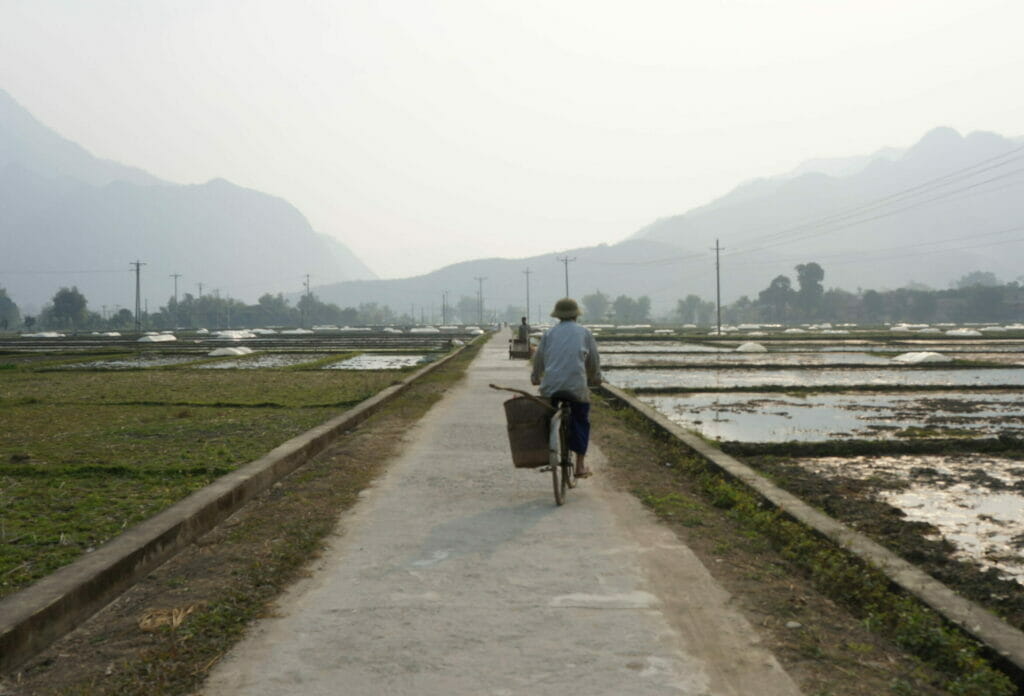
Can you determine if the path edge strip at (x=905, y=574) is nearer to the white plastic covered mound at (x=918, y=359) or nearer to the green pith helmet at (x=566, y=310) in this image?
the green pith helmet at (x=566, y=310)

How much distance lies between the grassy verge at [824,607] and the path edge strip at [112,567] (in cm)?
385

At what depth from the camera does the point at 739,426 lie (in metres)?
14.1

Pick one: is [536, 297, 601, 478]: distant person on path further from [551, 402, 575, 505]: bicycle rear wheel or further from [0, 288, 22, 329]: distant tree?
[0, 288, 22, 329]: distant tree

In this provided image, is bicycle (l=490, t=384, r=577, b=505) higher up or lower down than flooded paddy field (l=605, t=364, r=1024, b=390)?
higher up

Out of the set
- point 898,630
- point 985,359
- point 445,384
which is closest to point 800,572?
point 898,630

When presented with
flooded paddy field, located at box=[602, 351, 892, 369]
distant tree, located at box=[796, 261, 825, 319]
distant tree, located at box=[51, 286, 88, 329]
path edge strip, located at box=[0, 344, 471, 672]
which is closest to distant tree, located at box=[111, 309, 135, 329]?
distant tree, located at box=[51, 286, 88, 329]

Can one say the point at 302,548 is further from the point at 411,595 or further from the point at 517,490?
the point at 517,490

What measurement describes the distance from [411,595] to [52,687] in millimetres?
1938

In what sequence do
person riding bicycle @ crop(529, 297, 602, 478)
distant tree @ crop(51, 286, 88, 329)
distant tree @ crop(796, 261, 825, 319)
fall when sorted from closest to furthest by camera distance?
person riding bicycle @ crop(529, 297, 602, 478), distant tree @ crop(51, 286, 88, 329), distant tree @ crop(796, 261, 825, 319)

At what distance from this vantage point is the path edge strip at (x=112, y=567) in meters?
4.21

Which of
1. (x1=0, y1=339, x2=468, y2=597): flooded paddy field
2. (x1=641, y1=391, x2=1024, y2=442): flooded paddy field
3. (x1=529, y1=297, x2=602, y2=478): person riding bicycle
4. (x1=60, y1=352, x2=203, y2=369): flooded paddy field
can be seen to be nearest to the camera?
(x1=0, y1=339, x2=468, y2=597): flooded paddy field

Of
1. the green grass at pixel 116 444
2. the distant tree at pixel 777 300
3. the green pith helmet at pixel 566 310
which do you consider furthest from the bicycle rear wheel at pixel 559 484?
the distant tree at pixel 777 300

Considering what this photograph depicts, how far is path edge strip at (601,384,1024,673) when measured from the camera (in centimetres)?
417

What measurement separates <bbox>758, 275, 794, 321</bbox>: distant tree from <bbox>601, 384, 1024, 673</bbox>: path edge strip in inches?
5955
